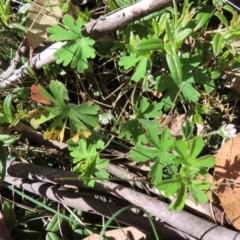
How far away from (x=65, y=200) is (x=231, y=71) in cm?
98

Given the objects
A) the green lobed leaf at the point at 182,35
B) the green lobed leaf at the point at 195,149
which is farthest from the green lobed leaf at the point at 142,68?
the green lobed leaf at the point at 195,149

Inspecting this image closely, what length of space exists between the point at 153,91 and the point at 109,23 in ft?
1.31

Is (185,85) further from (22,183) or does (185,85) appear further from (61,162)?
(22,183)

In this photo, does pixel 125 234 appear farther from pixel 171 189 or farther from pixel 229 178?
pixel 229 178

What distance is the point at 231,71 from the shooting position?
228 centimetres

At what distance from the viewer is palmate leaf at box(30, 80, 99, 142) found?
82.7 inches

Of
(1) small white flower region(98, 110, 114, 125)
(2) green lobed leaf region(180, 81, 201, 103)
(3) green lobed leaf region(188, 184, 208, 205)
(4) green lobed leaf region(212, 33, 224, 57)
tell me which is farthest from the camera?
(1) small white flower region(98, 110, 114, 125)

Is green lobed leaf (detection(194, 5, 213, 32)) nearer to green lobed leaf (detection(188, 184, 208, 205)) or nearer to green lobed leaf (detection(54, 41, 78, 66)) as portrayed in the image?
green lobed leaf (detection(54, 41, 78, 66))

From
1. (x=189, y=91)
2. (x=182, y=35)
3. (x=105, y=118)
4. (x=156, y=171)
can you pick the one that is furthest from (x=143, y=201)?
(x=182, y=35)

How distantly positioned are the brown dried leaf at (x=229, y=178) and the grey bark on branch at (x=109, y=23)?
680 millimetres

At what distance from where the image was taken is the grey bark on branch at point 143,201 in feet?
6.97

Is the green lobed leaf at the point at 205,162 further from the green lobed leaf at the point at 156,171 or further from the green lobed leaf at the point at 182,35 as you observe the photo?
the green lobed leaf at the point at 182,35

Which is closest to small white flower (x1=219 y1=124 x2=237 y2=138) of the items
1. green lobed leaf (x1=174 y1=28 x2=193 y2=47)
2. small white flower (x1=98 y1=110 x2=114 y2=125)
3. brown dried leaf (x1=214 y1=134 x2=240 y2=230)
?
brown dried leaf (x1=214 y1=134 x2=240 y2=230)

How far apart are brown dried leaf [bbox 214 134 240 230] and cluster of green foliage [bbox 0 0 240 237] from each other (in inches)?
6.0
